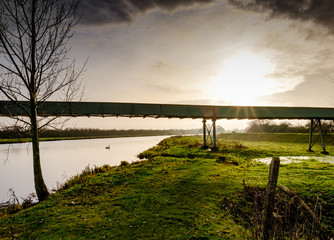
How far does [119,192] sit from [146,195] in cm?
151

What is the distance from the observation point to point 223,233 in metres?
4.98

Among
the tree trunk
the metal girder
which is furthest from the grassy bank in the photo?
the metal girder

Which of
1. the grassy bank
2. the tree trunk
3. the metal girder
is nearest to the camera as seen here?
the grassy bank

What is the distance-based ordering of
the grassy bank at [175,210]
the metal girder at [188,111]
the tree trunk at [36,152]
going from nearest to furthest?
the grassy bank at [175,210], the tree trunk at [36,152], the metal girder at [188,111]

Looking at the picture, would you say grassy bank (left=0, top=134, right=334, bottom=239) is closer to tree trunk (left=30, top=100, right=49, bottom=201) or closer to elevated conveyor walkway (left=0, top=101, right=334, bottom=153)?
tree trunk (left=30, top=100, right=49, bottom=201)

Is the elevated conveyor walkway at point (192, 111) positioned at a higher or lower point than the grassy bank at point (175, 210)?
higher

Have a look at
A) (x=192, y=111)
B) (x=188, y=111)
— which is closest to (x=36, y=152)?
(x=188, y=111)

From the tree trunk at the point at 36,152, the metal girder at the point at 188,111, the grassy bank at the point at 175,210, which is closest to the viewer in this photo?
the grassy bank at the point at 175,210

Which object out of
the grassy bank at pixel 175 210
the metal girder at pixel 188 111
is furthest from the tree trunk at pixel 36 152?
the metal girder at pixel 188 111

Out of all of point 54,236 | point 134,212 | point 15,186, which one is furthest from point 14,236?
point 15,186

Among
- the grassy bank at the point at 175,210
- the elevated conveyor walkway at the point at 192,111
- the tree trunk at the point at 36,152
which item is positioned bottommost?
the grassy bank at the point at 175,210

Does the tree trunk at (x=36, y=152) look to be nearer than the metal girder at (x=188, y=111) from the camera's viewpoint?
Yes

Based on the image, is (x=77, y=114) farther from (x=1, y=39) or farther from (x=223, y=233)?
(x=223, y=233)

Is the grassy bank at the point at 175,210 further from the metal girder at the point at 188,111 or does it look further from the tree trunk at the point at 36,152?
the metal girder at the point at 188,111
